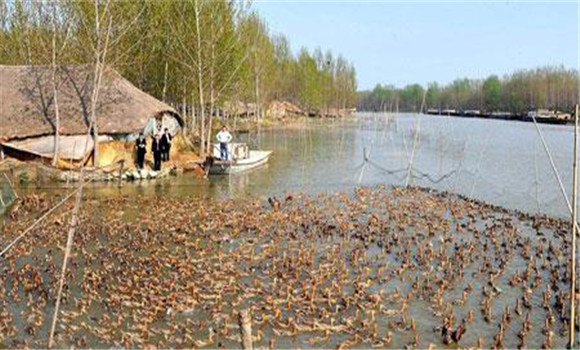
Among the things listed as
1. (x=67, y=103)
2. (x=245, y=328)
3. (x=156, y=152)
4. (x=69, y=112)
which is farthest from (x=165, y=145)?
A: (x=245, y=328)

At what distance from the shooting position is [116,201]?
Answer: 54.9ft

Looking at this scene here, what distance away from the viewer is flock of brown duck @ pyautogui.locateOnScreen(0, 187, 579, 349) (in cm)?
771

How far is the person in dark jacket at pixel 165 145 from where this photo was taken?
75.7ft

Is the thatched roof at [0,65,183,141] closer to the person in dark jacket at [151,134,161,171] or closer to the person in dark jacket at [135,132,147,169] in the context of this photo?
the person in dark jacket at [135,132,147,169]

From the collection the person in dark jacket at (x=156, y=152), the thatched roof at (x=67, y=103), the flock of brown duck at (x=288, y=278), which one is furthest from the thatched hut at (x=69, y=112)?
the flock of brown duck at (x=288, y=278)

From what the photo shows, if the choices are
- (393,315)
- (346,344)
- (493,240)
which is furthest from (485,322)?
(493,240)

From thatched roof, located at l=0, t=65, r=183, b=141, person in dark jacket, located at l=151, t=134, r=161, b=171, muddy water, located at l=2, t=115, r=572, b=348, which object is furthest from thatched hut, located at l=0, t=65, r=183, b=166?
muddy water, located at l=2, t=115, r=572, b=348

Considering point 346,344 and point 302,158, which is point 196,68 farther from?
point 346,344

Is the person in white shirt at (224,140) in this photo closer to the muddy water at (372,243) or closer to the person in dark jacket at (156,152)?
the muddy water at (372,243)

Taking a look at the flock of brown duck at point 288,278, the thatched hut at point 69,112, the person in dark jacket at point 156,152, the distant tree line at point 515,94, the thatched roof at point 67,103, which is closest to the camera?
the flock of brown duck at point 288,278

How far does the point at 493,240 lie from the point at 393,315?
17.3ft

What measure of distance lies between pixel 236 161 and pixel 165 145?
2.83 m

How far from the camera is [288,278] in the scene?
9.93 m

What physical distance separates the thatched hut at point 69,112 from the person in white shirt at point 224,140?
283cm
